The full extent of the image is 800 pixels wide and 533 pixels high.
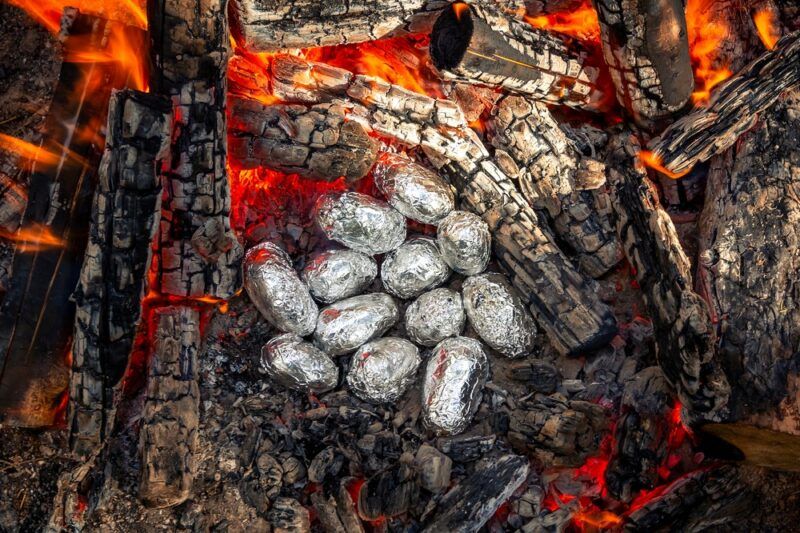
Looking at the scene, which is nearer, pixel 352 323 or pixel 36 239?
pixel 36 239

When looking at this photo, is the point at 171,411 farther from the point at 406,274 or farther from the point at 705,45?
the point at 705,45

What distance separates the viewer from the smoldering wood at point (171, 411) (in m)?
2.92

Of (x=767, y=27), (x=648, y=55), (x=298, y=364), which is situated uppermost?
(x=767, y=27)

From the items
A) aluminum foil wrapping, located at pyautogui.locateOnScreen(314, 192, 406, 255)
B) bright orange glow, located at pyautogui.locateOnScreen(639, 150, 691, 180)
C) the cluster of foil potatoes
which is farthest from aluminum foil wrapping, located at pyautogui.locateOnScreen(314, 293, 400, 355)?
bright orange glow, located at pyautogui.locateOnScreen(639, 150, 691, 180)

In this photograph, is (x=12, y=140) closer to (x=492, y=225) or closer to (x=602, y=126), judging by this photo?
(x=492, y=225)

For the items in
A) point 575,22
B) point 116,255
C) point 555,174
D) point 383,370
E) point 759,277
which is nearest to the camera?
point 116,255

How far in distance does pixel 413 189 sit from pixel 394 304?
0.61 metres

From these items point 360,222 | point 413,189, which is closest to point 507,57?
point 413,189

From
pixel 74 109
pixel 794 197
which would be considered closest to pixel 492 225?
pixel 794 197

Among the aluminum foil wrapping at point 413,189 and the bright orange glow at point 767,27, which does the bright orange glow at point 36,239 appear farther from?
the bright orange glow at point 767,27

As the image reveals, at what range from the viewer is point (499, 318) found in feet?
10.8

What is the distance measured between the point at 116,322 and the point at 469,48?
2.13 meters

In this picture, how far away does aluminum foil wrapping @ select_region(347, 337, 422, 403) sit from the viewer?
10.4ft

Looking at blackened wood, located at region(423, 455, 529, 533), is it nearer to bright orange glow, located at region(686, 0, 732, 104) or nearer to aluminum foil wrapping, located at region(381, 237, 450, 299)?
aluminum foil wrapping, located at region(381, 237, 450, 299)
